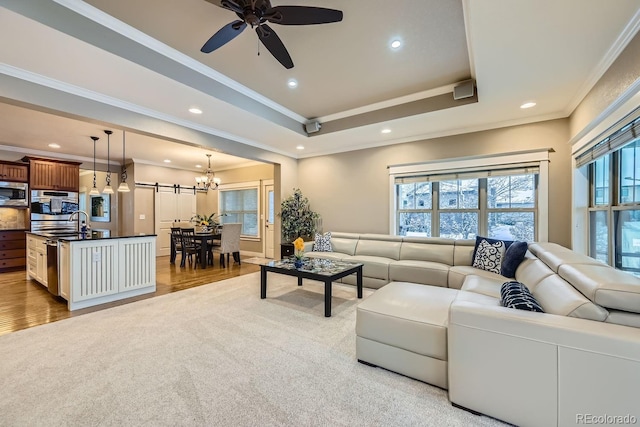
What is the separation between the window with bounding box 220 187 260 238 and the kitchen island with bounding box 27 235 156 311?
3949 mm

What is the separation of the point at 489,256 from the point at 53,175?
8.94m

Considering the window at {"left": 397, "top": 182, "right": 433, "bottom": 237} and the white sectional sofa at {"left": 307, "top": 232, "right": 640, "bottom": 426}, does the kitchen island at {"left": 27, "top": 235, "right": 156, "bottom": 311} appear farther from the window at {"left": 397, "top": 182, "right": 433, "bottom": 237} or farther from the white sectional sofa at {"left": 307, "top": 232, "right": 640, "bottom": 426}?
the window at {"left": 397, "top": 182, "right": 433, "bottom": 237}

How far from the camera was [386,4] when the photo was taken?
7.26 feet

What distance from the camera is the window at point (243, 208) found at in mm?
8031

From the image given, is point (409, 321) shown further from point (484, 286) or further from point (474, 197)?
point (474, 197)

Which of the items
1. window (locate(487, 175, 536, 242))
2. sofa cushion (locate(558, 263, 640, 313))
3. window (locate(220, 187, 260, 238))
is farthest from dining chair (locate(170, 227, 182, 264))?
sofa cushion (locate(558, 263, 640, 313))

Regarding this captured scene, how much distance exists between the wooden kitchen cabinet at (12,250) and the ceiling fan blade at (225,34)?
6.63m

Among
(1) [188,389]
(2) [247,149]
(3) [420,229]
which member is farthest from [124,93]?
(3) [420,229]

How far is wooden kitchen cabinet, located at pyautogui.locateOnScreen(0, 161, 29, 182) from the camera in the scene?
5504 mm

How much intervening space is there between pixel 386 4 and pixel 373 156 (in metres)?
3.32

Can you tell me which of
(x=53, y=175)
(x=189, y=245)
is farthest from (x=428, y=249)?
(x=53, y=175)

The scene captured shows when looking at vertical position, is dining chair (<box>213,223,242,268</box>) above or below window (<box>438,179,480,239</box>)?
below

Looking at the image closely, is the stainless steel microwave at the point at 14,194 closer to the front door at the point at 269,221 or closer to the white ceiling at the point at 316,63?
the white ceiling at the point at 316,63

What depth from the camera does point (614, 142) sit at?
2.45 metres
